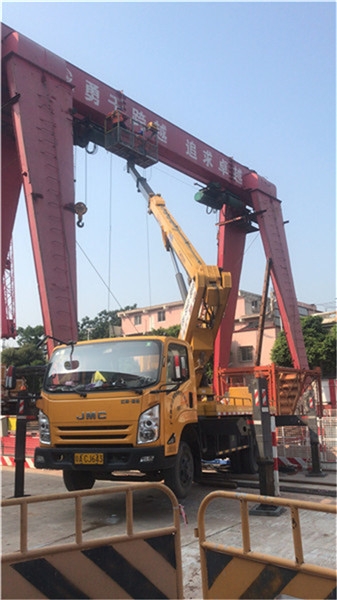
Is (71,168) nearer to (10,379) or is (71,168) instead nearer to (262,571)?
(10,379)

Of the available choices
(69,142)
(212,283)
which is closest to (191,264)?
(212,283)

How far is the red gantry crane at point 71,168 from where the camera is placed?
1063 cm

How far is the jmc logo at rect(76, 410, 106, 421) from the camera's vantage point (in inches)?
224

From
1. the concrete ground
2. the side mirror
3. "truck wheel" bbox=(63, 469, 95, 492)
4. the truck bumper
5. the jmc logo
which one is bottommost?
the concrete ground

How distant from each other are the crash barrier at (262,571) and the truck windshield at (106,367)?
274cm

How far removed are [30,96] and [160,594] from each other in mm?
10453

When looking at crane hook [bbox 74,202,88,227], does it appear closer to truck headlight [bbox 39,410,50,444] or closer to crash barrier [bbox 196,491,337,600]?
truck headlight [bbox 39,410,50,444]

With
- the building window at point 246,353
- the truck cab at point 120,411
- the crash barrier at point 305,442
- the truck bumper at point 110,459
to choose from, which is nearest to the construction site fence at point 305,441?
the crash barrier at point 305,442

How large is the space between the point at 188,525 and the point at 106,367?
6.61 feet

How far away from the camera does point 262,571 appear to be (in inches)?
114

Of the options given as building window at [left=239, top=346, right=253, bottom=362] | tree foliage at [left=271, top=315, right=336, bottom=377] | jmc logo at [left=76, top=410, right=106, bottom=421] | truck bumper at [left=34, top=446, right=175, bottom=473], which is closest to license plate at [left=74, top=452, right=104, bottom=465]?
truck bumper at [left=34, top=446, right=175, bottom=473]

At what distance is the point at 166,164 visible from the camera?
15633 mm

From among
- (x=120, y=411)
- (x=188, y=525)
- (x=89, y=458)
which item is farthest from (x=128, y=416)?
(x=188, y=525)

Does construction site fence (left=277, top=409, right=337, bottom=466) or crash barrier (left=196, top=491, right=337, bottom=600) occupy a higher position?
crash barrier (left=196, top=491, right=337, bottom=600)
